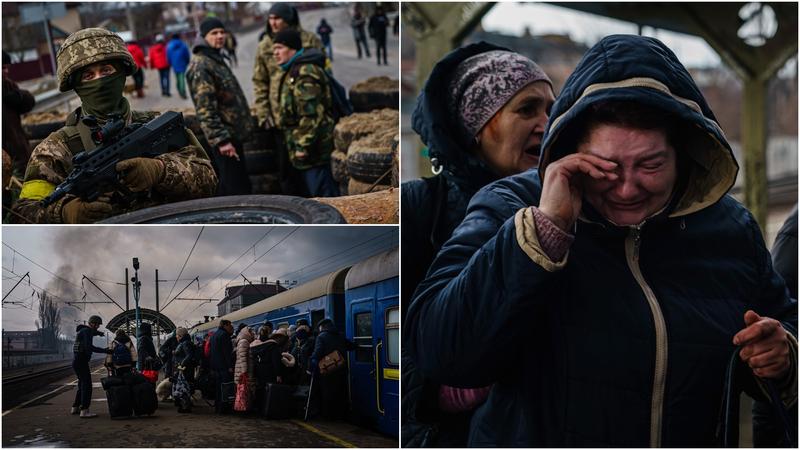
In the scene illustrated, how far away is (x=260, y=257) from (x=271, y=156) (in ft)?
3.45

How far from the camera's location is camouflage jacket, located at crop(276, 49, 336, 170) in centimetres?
366

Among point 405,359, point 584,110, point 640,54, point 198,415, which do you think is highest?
point 640,54

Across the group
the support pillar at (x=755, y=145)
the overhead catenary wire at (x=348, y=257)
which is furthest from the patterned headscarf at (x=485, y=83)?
the support pillar at (x=755, y=145)

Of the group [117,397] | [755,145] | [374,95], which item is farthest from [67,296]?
[755,145]

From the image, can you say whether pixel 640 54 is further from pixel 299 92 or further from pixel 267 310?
pixel 299 92

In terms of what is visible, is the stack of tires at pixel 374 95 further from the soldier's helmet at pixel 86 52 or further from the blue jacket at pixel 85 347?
the blue jacket at pixel 85 347

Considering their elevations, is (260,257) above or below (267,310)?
above

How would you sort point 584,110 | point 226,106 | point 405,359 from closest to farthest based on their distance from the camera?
point 584,110 → point 405,359 → point 226,106

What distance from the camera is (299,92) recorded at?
12.4ft

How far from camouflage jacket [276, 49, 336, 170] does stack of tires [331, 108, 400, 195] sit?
0.46 ft

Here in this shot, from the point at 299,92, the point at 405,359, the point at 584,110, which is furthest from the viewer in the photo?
the point at 299,92

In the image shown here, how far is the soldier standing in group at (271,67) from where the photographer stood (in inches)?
142

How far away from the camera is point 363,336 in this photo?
2.47 metres

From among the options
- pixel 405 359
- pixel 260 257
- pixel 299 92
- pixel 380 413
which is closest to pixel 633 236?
pixel 405 359
